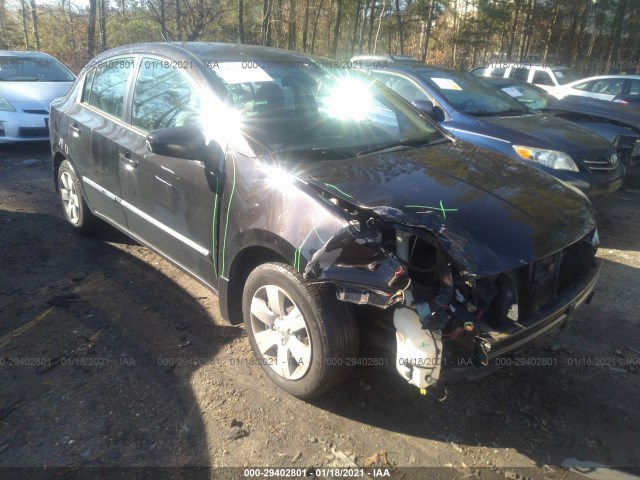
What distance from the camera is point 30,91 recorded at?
8188 millimetres

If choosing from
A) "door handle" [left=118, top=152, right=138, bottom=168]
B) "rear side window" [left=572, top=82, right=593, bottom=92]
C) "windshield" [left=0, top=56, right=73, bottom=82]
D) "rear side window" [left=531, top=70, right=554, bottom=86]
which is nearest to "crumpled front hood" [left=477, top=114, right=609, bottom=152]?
"door handle" [left=118, top=152, right=138, bottom=168]

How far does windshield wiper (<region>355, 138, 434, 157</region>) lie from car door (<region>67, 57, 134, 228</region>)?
185cm

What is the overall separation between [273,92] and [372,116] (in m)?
0.71

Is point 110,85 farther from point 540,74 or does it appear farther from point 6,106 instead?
point 540,74

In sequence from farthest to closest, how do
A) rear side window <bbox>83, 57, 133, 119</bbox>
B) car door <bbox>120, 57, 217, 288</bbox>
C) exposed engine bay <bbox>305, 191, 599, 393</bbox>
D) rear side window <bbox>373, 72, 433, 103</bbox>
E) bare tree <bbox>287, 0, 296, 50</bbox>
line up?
bare tree <bbox>287, 0, 296, 50</bbox>, rear side window <bbox>373, 72, 433, 103</bbox>, rear side window <bbox>83, 57, 133, 119</bbox>, car door <bbox>120, 57, 217, 288</bbox>, exposed engine bay <bbox>305, 191, 599, 393</bbox>

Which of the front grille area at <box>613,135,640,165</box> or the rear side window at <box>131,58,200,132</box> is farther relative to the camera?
the front grille area at <box>613,135,640,165</box>

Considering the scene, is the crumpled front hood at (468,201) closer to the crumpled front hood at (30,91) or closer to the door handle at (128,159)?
the door handle at (128,159)

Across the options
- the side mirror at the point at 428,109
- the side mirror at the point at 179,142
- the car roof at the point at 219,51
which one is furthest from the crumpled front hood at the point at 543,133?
the side mirror at the point at 179,142

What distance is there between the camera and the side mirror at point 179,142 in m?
2.69

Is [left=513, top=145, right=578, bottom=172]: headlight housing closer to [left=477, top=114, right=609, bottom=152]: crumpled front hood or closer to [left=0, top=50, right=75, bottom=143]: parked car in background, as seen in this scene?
[left=477, top=114, right=609, bottom=152]: crumpled front hood

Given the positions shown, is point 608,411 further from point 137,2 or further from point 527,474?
point 137,2

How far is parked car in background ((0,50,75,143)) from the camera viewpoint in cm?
774

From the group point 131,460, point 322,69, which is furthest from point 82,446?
point 322,69

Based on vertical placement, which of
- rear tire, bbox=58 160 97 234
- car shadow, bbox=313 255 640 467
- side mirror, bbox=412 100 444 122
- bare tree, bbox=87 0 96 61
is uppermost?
bare tree, bbox=87 0 96 61
